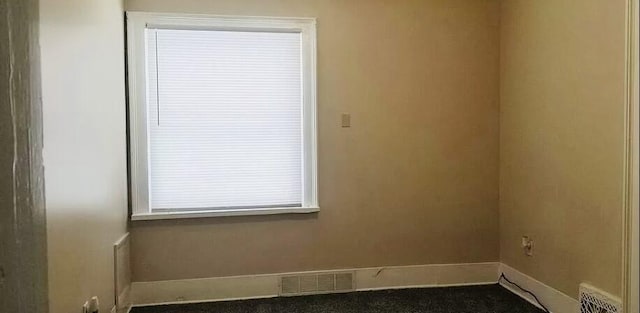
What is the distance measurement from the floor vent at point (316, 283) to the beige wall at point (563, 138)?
49.9 inches

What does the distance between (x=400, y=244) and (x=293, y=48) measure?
5.56ft

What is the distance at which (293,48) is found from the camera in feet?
11.2

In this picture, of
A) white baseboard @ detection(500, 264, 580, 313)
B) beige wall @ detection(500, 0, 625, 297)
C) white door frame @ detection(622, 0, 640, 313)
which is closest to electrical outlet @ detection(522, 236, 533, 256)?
beige wall @ detection(500, 0, 625, 297)

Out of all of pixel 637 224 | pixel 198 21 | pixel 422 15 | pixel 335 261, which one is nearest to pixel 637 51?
pixel 637 224

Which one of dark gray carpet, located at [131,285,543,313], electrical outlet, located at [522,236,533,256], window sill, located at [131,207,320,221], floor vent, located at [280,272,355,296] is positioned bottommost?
dark gray carpet, located at [131,285,543,313]

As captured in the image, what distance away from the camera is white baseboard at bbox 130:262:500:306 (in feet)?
10.9

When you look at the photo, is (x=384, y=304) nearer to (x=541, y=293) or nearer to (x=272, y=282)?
(x=272, y=282)

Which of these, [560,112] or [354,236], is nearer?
[560,112]

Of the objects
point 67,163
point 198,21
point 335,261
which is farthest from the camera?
point 335,261

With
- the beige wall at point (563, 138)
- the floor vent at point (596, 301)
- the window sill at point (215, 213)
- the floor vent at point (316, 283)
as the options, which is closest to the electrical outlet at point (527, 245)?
the beige wall at point (563, 138)

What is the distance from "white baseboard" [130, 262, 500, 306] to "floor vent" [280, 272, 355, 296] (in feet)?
0.17

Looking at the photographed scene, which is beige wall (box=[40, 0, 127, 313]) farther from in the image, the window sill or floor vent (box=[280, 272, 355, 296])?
floor vent (box=[280, 272, 355, 296])

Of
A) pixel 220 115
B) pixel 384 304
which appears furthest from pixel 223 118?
pixel 384 304

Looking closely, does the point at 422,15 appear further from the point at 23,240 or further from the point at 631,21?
the point at 23,240
